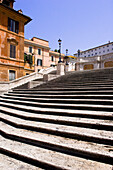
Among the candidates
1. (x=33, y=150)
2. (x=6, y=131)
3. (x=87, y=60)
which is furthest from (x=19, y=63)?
(x=33, y=150)

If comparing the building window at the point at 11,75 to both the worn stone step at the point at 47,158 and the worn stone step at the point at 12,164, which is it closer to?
the worn stone step at the point at 47,158

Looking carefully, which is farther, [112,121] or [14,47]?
[14,47]

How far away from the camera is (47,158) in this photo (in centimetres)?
271

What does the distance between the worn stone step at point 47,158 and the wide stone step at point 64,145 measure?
0.39ft

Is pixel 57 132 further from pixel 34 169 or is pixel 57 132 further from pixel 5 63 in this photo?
pixel 5 63

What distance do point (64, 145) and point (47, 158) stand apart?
0.50 m

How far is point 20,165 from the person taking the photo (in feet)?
8.94

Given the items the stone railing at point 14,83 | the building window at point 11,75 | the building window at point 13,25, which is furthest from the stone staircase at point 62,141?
the building window at point 13,25

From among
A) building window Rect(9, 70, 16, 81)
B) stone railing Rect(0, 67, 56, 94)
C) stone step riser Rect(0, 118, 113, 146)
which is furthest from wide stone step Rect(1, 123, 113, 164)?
building window Rect(9, 70, 16, 81)

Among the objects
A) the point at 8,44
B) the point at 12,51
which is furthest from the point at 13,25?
the point at 12,51

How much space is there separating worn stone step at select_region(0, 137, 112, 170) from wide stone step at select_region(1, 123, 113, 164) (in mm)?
120

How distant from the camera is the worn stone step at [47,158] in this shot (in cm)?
241

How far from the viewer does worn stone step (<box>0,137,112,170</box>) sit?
2.41m

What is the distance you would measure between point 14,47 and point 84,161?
19.9 metres
